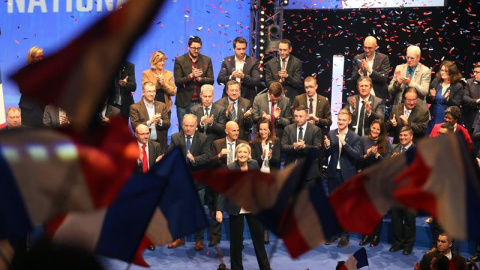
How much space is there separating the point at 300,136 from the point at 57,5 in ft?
16.0

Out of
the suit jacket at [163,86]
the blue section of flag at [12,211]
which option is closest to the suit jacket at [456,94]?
the suit jacket at [163,86]

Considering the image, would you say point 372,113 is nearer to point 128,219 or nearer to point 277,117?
point 277,117

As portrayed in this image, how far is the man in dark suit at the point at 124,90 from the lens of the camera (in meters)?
11.2

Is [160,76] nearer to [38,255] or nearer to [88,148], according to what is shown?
[88,148]

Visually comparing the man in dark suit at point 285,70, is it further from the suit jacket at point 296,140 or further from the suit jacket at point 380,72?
the suit jacket at point 296,140

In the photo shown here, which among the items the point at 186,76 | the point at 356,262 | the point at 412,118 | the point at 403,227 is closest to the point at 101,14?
the point at 186,76

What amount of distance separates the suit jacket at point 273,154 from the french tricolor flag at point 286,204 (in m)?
5.41

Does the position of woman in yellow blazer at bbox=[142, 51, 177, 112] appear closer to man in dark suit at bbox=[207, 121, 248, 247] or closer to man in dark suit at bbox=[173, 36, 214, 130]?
man in dark suit at bbox=[173, 36, 214, 130]

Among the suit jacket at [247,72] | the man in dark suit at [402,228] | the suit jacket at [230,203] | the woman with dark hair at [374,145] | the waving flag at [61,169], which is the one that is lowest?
→ the man in dark suit at [402,228]

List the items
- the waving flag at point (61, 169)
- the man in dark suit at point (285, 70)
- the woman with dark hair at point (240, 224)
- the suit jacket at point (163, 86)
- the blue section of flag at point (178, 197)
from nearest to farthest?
the waving flag at point (61, 169) < the blue section of flag at point (178, 197) < the woman with dark hair at point (240, 224) < the suit jacket at point (163, 86) < the man in dark suit at point (285, 70)

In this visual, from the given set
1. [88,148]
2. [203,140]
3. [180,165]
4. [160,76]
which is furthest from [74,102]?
[160,76]

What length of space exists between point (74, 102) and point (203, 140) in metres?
6.98

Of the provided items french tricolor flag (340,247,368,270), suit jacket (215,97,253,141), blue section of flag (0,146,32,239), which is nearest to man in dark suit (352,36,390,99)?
suit jacket (215,97,253,141)

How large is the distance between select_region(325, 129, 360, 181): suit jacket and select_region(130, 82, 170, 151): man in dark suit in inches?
85.1
